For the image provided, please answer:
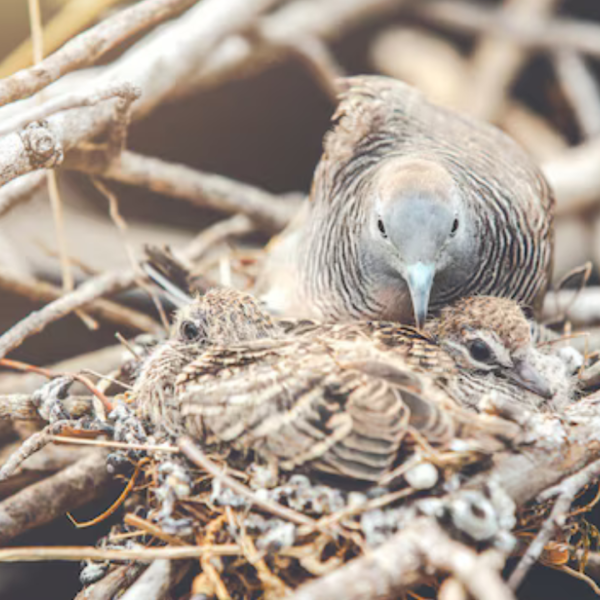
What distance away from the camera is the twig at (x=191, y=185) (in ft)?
8.73

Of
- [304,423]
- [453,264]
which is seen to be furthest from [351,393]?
[453,264]

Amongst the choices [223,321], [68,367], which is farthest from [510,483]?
[68,367]

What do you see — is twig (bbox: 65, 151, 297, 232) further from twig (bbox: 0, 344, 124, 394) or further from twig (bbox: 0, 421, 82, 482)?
twig (bbox: 0, 421, 82, 482)

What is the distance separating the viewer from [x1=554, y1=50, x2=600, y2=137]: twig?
4180 millimetres

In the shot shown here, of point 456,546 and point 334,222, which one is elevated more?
point 334,222

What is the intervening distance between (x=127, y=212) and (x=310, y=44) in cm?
128

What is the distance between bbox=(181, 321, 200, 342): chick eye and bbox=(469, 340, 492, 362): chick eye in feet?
2.51

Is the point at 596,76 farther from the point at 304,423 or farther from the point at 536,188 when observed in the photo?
the point at 304,423

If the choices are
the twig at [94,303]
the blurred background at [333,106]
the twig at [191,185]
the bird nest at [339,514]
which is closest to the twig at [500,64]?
the blurred background at [333,106]

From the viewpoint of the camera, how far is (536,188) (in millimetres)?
2592

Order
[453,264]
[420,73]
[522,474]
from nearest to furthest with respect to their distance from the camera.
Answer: [522,474] → [453,264] → [420,73]

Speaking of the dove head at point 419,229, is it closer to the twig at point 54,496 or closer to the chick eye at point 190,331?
the chick eye at point 190,331

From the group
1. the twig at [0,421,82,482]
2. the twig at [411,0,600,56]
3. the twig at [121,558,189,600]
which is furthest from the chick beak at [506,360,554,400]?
the twig at [411,0,600,56]

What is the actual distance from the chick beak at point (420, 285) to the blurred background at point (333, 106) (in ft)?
4.38
